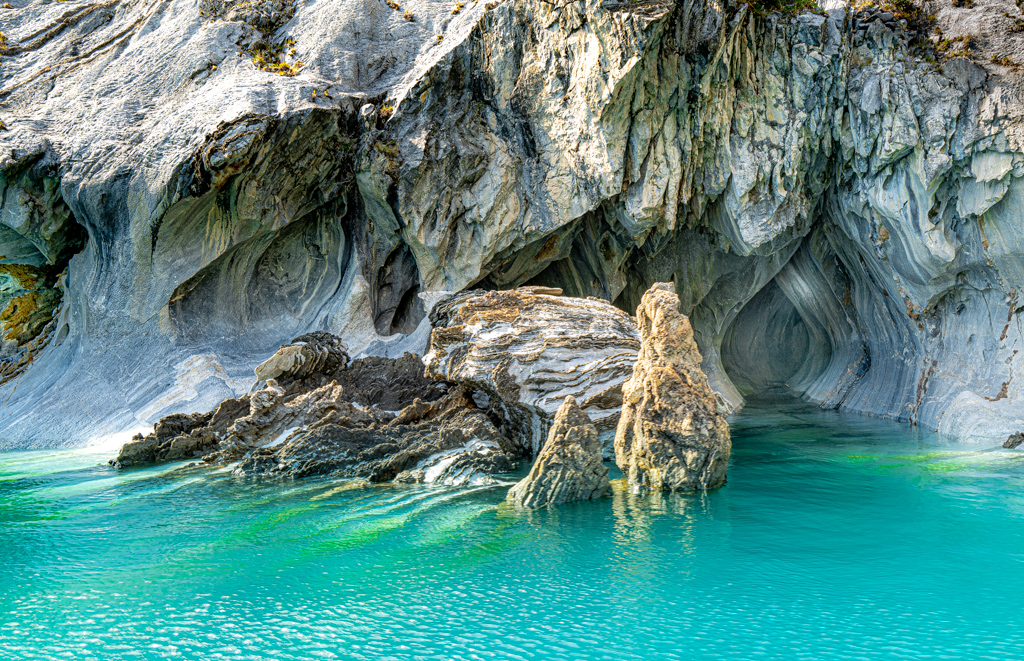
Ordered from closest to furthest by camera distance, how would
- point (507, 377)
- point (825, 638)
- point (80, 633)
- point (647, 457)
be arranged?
point (825, 638) → point (80, 633) → point (647, 457) → point (507, 377)

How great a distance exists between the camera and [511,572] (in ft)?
21.2

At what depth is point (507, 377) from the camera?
41.0 ft

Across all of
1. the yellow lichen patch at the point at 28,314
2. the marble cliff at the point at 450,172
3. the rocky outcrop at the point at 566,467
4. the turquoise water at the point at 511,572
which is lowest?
the turquoise water at the point at 511,572

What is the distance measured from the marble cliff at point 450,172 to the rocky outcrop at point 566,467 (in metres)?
8.39

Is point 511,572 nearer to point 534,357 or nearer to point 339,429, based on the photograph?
point 339,429

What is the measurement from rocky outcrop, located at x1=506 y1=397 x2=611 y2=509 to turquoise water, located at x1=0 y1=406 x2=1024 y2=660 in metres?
0.27

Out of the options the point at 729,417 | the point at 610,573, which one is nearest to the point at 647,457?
the point at 610,573

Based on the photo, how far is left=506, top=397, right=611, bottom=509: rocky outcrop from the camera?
8781 mm

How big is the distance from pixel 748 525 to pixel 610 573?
2334 millimetres

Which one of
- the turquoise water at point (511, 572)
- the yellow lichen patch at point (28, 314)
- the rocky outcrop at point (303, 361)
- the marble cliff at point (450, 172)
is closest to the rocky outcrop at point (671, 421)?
the turquoise water at point (511, 572)

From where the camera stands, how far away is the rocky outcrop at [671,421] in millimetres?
9188

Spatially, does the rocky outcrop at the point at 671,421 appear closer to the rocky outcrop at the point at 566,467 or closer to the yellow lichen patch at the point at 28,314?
the rocky outcrop at the point at 566,467

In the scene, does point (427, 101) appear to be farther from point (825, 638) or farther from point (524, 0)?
point (825, 638)

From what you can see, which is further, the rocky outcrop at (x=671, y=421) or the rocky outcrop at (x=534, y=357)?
the rocky outcrop at (x=534, y=357)
